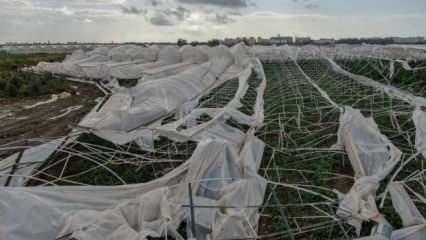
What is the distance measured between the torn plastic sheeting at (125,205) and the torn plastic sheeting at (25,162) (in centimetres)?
128

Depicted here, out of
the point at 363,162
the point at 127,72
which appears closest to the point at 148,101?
the point at 363,162

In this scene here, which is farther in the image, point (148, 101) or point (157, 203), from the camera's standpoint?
point (148, 101)

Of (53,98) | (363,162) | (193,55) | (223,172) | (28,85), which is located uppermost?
(193,55)

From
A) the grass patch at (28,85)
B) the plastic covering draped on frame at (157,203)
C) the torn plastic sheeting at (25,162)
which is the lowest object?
the grass patch at (28,85)

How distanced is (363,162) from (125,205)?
11.7 feet

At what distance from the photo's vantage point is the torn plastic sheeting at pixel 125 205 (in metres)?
3.85

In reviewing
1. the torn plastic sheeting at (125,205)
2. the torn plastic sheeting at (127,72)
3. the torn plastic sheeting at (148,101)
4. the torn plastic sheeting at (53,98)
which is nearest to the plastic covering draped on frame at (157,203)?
the torn plastic sheeting at (125,205)

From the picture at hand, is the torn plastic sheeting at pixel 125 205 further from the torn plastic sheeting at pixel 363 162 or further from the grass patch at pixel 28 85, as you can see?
the grass patch at pixel 28 85

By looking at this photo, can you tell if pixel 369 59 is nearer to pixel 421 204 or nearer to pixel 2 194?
pixel 421 204

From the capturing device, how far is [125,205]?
4.20 m

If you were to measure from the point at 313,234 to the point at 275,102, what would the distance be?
708cm

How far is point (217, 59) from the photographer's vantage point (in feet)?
67.2

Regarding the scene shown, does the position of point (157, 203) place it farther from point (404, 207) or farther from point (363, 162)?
point (363, 162)

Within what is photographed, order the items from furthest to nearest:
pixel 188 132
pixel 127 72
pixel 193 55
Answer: pixel 193 55 → pixel 127 72 → pixel 188 132
